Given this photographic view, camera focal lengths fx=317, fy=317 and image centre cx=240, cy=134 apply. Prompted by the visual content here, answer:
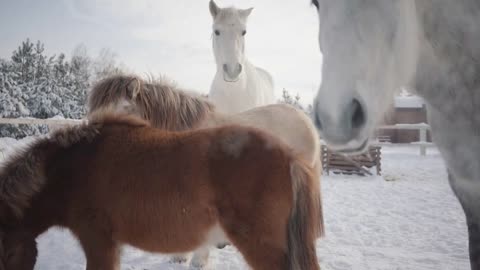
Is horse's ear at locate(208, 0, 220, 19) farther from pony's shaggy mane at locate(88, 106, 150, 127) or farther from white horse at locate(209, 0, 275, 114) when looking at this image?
pony's shaggy mane at locate(88, 106, 150, 127)

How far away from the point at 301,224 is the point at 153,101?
6.28ft

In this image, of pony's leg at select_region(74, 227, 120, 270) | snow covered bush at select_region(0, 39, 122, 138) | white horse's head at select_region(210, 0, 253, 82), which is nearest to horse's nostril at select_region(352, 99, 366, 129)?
pony's leg at select_region(74, 227, 120, 270)

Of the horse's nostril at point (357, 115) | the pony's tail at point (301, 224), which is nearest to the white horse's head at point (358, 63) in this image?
the horse's nostril at point (357, 115)

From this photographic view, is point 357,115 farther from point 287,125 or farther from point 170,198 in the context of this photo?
point 287,125

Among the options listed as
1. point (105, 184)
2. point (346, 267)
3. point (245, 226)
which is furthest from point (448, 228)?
point (105, 184)

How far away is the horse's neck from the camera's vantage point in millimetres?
1034

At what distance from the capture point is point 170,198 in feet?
7.00

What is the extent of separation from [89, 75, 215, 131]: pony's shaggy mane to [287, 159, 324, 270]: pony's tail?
144 centimetres

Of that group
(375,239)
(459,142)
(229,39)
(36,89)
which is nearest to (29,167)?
(459,142)

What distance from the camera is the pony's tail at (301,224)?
6.93ft

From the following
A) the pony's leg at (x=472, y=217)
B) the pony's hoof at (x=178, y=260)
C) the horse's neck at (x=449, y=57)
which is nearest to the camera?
the horse's neck at (x=449, y=57)

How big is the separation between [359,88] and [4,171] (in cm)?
261

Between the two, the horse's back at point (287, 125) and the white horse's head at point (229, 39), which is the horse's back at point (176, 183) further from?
the white horse's head at point (229, 39)

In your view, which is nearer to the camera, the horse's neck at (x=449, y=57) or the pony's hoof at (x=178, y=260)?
the horse's neck at (x=449, y=57)
